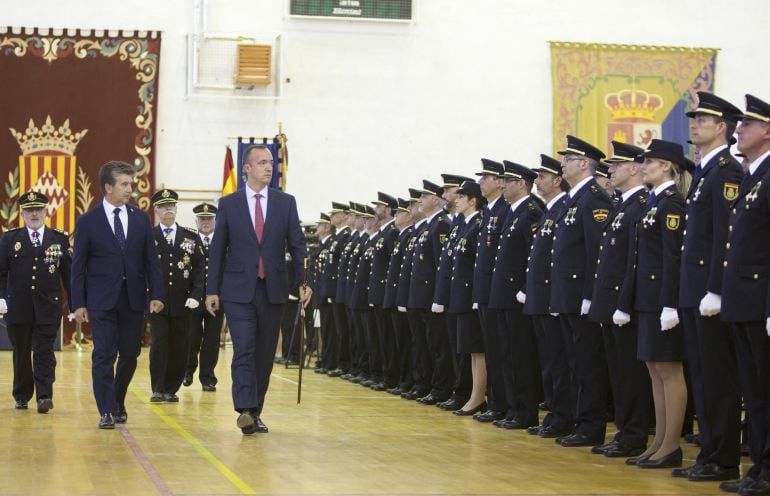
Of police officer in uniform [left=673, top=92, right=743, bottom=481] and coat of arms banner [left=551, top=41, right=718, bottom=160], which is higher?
coat of arms banner [left=551, top=41, right=718, bottom=160]

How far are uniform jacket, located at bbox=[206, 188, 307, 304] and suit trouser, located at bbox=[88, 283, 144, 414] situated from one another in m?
0.58

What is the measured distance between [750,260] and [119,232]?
12.3 feet

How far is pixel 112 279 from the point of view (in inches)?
278

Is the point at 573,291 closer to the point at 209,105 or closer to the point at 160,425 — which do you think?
the point at 160,425

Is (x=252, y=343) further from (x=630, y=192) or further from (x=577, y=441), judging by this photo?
(x=630, y=192)

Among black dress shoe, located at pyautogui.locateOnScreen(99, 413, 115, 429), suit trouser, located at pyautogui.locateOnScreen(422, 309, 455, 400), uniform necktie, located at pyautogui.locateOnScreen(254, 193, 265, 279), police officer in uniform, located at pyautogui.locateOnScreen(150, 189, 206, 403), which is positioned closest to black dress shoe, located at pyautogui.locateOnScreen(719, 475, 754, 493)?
uniform necktie, located at pyautogui.locateOnScreen(254, 193, 265, 279)

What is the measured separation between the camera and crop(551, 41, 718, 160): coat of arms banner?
17609 mm

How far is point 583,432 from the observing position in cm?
664

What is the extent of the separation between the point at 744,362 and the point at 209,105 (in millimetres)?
12805

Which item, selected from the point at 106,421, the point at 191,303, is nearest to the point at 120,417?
the point at 106,421

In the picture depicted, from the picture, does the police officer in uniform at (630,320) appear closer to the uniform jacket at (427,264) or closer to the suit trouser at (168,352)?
the uniform jacket at (427,264)

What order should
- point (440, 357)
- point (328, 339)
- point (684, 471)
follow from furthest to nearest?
point (328, 339)
point (440, 357)
point (684, 471)

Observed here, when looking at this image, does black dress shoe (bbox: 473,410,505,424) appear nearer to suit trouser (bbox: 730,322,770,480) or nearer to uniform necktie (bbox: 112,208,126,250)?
uniform necktie (bbox: 112,208,126,250)

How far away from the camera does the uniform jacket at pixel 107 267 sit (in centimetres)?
704
